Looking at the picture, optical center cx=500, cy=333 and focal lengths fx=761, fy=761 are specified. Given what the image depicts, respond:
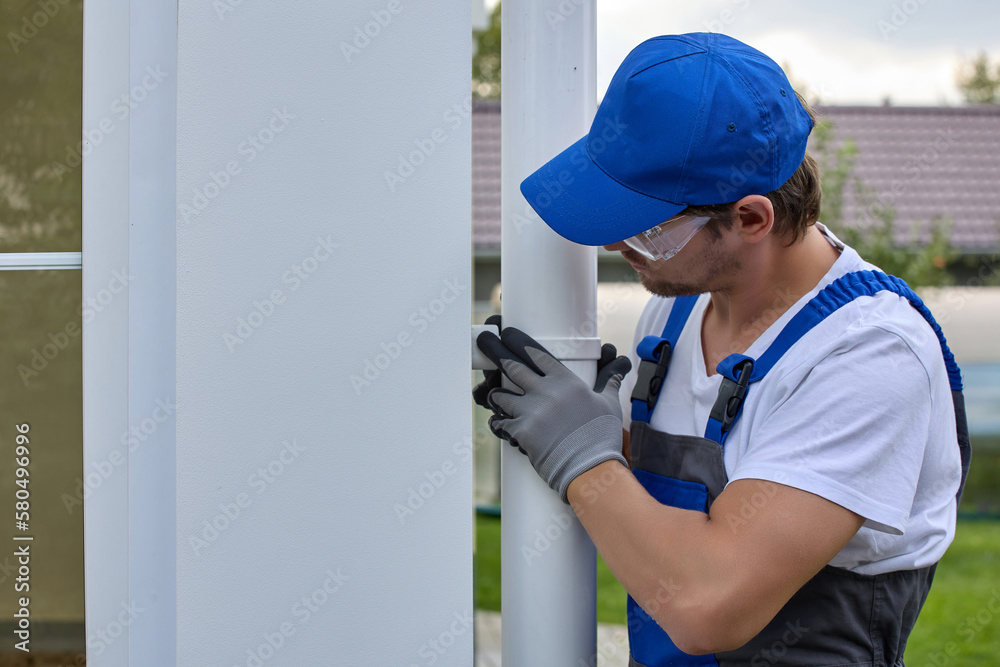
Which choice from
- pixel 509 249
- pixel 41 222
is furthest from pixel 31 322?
pixel 509 249

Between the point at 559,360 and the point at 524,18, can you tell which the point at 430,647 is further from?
the point at 524,18

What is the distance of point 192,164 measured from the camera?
0.96 metres

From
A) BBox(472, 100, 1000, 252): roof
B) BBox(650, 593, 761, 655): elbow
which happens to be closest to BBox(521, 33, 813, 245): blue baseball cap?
BBox(650, 593, 761, 655): elbow

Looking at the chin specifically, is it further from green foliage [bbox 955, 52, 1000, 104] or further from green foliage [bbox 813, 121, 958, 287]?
green foliage [bbox 955, 52, 1000, 104]

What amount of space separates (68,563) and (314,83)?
80 centimetres

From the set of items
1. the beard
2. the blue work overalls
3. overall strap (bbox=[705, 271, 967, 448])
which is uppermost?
the beard

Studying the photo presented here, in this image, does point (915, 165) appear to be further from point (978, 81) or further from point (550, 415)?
point (978, 81)

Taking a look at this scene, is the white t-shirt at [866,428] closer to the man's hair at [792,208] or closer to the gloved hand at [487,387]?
the man's hair at [792,208]

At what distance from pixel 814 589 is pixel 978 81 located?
97.3 feet

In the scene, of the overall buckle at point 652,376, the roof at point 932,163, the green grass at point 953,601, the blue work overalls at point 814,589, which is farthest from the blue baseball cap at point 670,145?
the roof at point 932,163

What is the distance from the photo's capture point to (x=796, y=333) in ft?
3.86

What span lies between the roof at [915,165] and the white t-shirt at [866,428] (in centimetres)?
639

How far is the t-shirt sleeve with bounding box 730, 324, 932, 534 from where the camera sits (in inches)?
40.1

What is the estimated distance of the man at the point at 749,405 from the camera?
102 cm
